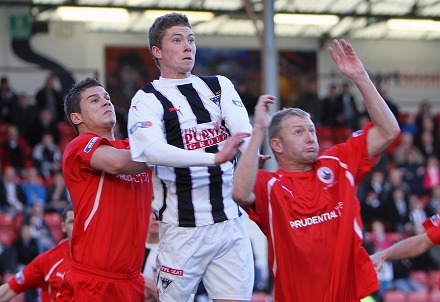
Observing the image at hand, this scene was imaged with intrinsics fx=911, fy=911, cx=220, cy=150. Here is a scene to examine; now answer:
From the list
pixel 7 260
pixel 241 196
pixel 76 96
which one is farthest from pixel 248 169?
pixel 7 260

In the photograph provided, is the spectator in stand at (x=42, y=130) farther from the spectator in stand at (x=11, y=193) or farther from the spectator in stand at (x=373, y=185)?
the spectator in stand at (x=373, y=185)

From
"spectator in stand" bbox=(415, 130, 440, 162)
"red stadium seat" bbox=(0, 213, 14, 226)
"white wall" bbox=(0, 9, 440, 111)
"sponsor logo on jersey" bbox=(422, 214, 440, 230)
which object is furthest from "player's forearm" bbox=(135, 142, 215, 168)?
"white wall" bbox=(0, 9, 440, 111)

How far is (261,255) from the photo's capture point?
594 inches

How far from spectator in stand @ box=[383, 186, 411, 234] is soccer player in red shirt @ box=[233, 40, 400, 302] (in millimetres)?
11269

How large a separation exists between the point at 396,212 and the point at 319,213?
11510 mm

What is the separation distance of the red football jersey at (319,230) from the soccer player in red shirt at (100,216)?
3.36 feet

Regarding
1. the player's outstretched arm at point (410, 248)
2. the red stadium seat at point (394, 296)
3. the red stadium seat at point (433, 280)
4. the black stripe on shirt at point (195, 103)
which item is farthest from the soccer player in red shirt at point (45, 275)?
the red stadium seat at point (433, 280)

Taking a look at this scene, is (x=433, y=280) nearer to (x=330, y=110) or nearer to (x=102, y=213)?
(x=330, y=110)

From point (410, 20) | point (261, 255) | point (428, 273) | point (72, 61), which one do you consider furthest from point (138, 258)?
point (410, 20)

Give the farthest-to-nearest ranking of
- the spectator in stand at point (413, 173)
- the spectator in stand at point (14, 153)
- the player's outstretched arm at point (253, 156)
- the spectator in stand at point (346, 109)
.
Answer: the spectator in stand at point (346, 109)
the spectator in stand at point (413, 173)
the spectator in stand at point (14, 153)
the player's outstretched arm at point (253, 156)

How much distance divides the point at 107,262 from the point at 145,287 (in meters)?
0.57

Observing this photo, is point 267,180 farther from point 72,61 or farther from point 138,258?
point 72,61

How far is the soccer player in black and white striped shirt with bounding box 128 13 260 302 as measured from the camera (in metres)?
5.70

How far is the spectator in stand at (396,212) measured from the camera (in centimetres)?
1684
